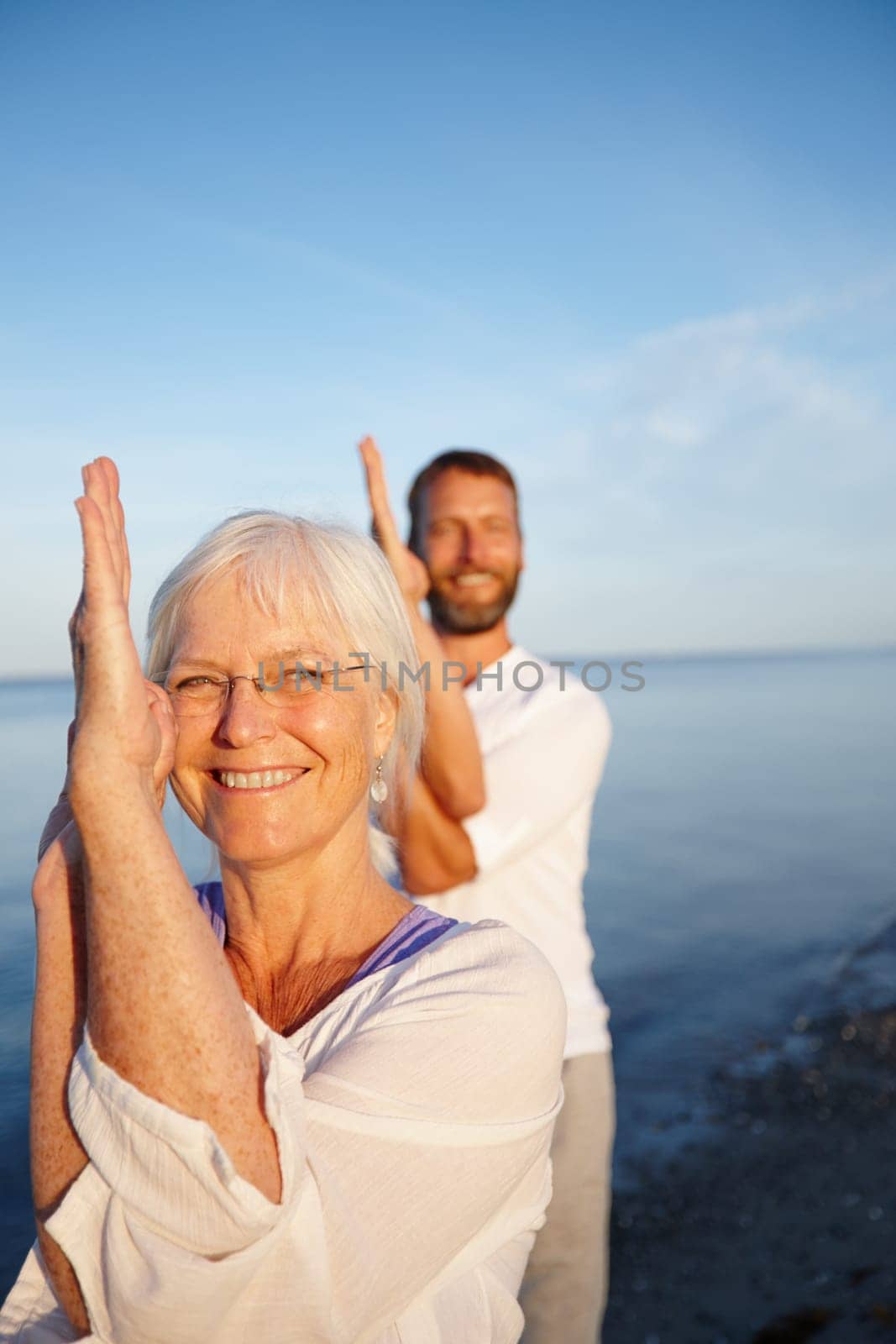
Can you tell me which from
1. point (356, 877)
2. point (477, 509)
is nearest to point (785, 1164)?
point (477, 509)

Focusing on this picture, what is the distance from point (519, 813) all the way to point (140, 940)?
1831 mm

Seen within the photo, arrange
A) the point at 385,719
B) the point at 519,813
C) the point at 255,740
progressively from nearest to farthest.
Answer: the point at 255,740 < the point at 385,719 < the point at 519,813

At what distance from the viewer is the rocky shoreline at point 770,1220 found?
398cm

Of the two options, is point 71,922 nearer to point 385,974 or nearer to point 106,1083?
point 106,1083

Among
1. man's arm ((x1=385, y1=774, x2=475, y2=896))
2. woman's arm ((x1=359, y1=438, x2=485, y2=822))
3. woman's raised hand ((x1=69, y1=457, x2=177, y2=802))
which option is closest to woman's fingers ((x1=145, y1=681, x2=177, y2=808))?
woman's raised hand ((x1=69, y1=457, x2=177, y2=802))

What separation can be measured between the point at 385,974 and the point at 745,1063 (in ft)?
19.5

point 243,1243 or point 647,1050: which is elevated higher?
point 243,1243

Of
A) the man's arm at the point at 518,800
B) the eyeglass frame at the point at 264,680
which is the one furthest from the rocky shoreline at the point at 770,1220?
the eyeglass frame at the point at 264,680

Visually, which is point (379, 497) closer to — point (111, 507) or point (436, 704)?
point (436, 704)

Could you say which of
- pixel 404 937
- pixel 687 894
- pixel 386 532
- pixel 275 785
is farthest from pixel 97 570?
pixel 687 894

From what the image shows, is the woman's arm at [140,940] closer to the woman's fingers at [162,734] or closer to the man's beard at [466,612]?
the woman's fingers at [162,734]

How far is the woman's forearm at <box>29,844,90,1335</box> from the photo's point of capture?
4.01 feet

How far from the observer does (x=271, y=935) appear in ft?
6.42

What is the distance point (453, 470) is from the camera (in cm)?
340
